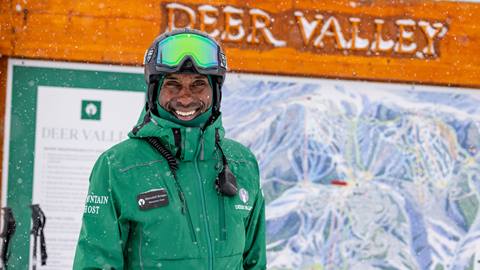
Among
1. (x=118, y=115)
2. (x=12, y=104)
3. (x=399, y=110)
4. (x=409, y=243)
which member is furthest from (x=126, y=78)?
(x=409, y=243)

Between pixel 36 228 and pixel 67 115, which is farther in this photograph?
pixel 67 115

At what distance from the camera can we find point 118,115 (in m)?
7.05

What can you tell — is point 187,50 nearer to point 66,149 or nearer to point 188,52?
point 188,52

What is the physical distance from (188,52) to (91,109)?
14.3 ft

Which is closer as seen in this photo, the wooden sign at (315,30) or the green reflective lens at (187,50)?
the green reflective lens at (187,50)

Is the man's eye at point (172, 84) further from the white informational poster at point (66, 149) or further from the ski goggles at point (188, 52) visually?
the white informational poster at point (66, 149)

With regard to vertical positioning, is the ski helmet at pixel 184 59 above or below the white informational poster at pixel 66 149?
above

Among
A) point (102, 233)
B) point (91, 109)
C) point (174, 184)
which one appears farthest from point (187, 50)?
point (91, 109)

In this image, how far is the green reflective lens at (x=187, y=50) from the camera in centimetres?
277

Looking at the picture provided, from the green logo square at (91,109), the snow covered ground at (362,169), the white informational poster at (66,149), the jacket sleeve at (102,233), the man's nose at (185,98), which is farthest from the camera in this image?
the snow covered ground at (362,169)

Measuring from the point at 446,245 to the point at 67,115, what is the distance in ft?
12.5

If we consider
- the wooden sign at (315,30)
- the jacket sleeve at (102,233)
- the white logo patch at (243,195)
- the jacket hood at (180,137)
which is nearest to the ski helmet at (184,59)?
the jacket hood at (180,137)

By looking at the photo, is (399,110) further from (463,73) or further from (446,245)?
(446,245)

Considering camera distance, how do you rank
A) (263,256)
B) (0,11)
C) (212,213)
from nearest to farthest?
(212,213)
(263,256)
(0,11)
